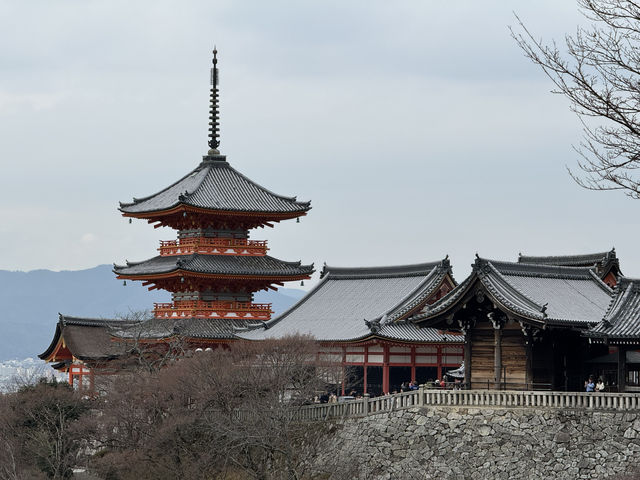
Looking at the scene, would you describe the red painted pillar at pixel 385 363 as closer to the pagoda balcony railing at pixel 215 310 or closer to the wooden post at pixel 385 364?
the wooden post at pixel 385 364

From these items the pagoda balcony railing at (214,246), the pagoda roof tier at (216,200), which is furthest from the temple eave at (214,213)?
the pagoda balcony railing at (214,246)

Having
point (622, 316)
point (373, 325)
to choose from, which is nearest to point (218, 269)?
point (373, 325)

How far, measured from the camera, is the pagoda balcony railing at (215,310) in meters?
53.9

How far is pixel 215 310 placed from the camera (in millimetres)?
54062

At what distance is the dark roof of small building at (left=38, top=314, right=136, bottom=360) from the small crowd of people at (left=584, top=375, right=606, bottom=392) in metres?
22.6

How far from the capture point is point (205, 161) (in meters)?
58.7

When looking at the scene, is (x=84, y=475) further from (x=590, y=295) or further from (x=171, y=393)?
(x=590, y=295)

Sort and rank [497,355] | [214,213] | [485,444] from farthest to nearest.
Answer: [214,213], [497,355], [485,444]

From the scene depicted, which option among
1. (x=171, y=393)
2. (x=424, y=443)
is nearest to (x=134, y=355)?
(x=171, y=393)

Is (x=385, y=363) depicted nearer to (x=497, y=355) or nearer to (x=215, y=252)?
(x=497, y=355)

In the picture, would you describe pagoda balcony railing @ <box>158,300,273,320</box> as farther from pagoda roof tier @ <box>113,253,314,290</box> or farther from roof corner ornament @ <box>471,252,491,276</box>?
roof corner ornament @ <box>471,252,491,276</box>

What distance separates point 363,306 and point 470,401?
1355cm

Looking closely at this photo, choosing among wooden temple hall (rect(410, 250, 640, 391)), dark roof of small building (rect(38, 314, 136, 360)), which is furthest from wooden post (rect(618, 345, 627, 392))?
dark roof of small building (rect(38, 314, 136, 360))

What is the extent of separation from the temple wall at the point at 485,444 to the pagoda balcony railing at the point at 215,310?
1578 cm
